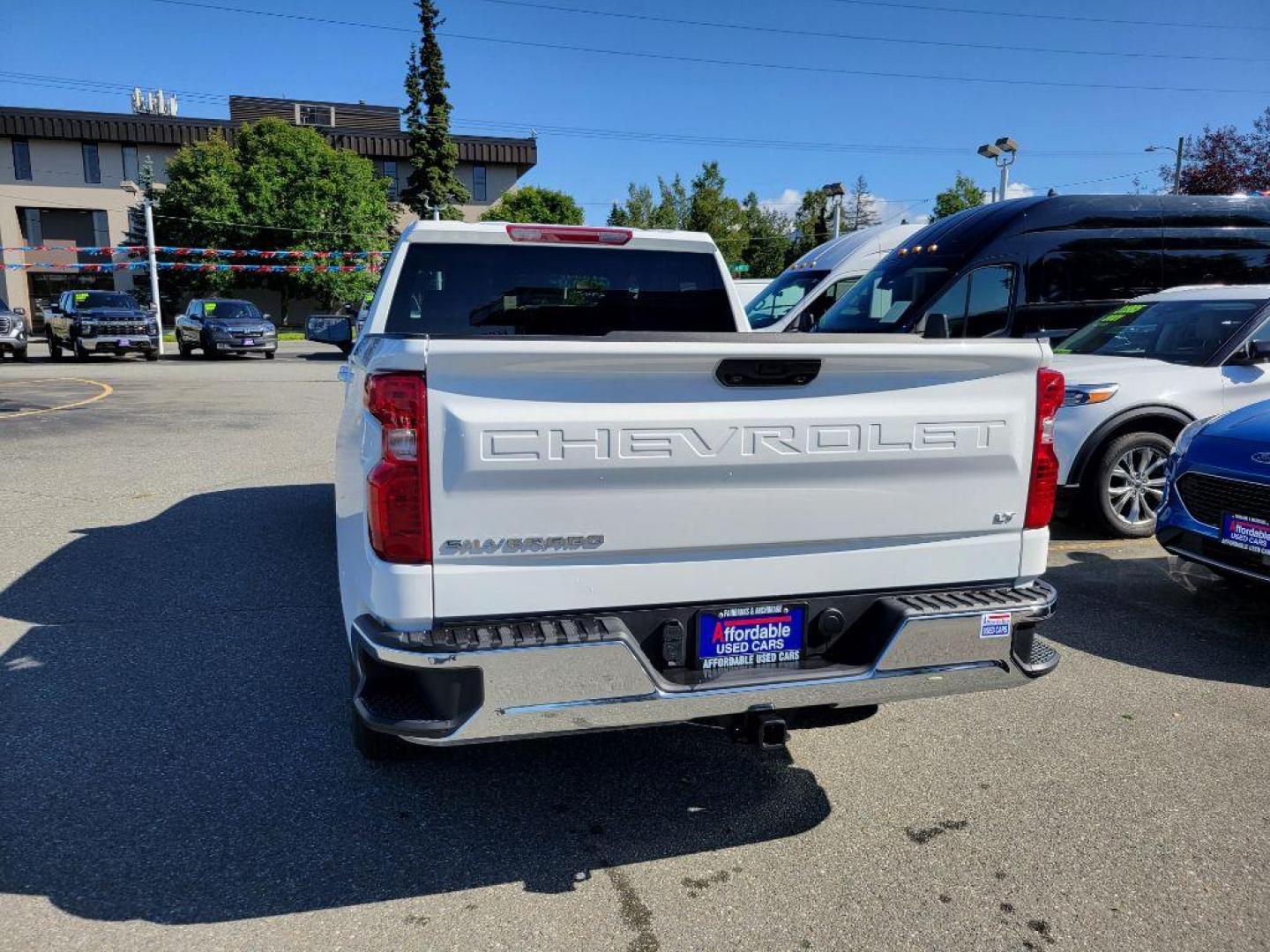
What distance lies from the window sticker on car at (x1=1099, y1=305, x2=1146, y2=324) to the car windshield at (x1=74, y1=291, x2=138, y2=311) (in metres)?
24.7

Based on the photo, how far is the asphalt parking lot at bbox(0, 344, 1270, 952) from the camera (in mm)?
2629

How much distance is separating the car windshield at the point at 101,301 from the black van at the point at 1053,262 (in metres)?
21.6

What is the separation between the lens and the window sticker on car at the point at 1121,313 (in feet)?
26.3

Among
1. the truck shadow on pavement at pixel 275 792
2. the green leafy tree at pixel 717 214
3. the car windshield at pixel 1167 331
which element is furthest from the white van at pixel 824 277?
the green leafy tree at pixel 717 214

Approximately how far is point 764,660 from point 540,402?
109cm

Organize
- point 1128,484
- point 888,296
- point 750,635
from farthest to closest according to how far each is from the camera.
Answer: point 888,296
point 1128,484
point 750,635

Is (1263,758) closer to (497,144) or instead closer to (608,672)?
(608,672)

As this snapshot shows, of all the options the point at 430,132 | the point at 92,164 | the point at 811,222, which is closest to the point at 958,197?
the point at 811,222

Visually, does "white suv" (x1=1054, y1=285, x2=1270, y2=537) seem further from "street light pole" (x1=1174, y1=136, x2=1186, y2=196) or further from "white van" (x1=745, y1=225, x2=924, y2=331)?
"street light pole" (x1=1174, y1=136, x2=1186, y2=196)

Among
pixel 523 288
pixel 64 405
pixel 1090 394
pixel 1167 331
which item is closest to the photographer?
pixel 523 288

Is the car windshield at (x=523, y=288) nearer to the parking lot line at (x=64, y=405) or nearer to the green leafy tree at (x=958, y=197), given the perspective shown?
the parking lot line at (x=64, y=405)

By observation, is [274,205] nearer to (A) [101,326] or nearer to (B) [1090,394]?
(A) [101,326]

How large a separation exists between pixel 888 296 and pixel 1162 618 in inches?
231

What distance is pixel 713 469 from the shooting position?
8.80 feet
